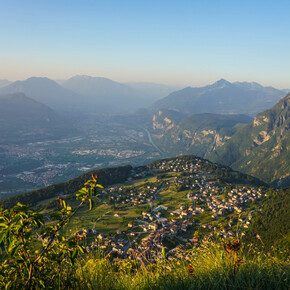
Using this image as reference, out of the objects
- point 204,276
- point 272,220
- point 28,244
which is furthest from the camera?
point 272,220

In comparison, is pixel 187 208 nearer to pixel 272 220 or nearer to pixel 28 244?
pixel 272 220

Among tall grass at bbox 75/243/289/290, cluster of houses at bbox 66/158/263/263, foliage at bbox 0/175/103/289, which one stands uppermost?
foliage at bbox 0/175/103/289

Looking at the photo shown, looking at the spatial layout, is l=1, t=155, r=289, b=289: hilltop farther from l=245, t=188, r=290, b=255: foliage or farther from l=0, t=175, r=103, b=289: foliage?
l=245, t=188, r=290, b=255: foliage

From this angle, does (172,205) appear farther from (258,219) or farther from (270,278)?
(270,278)

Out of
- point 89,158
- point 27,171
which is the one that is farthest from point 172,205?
point 89,158

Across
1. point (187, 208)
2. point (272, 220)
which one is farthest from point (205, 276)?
point (187, 208)

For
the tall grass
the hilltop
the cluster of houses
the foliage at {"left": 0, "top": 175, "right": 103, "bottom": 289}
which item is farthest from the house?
the foliage at {"left": 0, "top": 175, "right": 103, "bottom": 289}

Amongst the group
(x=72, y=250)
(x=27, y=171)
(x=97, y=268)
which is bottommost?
(x=27, y=171)

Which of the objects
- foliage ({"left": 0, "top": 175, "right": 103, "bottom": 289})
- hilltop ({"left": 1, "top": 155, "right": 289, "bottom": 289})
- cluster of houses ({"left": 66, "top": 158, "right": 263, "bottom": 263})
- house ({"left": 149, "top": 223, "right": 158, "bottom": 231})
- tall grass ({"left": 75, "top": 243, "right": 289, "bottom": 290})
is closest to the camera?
foliage ({"left": 0, "top": 175, "right": 103, "bottom": 289})
